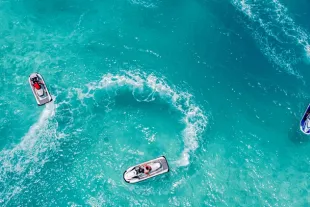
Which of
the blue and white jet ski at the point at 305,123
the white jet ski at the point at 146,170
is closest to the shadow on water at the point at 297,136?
the blue and white jet ski at the point at 305,123

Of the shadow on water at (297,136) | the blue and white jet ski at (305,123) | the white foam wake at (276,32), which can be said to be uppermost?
the white foam wake at (276,32)

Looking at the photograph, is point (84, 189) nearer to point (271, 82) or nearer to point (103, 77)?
point (103, 77)

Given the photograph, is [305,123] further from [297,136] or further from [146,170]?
[146,170]

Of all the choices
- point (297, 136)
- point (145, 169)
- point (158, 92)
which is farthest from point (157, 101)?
point (297, 136)

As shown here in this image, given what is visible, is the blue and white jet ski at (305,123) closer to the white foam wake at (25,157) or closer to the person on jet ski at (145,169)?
the person on jet ski at (145,169)

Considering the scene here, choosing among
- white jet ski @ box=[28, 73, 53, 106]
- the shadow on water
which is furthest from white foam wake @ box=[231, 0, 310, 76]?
white jet ski @ box=[28, 73, 53, 106]

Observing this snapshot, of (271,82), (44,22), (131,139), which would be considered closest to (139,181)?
(131,139)
